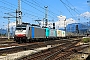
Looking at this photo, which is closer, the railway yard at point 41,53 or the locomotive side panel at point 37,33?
the railway yard at point 41,53


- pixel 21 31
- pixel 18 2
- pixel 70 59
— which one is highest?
pixel 18 2

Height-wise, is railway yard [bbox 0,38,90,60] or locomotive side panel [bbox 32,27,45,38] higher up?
locomotive side panel [bbox 32,27,45,38]

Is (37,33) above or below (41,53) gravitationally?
above

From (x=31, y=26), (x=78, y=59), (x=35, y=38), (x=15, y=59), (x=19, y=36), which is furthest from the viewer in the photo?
(x=35, y=38)

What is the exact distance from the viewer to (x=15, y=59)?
14.6 metres

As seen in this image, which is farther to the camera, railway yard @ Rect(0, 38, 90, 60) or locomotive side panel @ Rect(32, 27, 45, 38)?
locomotive side panel @ Rect(32, 27, 45, 38)

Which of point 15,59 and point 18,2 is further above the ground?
point 18,2

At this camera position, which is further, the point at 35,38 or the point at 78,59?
the point at 35,38

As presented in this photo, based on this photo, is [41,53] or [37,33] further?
[37,33]

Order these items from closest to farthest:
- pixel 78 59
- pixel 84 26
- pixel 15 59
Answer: pixel 15 59 < pixel 78 59 < pixel 84 26

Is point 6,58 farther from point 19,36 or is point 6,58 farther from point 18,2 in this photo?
point 18,2

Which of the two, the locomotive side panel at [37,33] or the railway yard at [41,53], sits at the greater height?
the locomotive side panel at [37,33]

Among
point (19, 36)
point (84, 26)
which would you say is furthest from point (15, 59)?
point (84, 26)

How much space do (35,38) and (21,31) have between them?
5.92m
